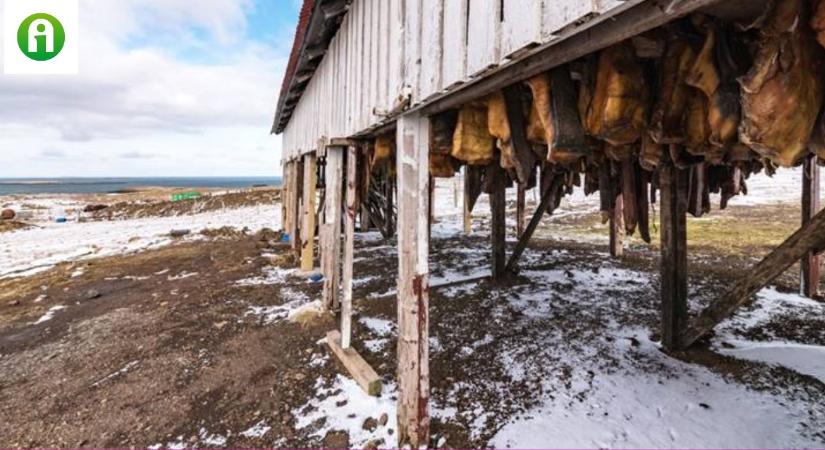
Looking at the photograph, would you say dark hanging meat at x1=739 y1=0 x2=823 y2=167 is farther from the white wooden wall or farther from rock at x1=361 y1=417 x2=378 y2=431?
rock at x1=361 y1=417 x2=378 y2=431

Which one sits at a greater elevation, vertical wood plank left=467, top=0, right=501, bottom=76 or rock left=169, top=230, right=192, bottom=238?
vertical wood plank left=467, top=0, right=501, bottom=76

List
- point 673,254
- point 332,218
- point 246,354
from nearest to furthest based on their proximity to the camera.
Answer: point 673,254 → point 246,354 → point 332,218

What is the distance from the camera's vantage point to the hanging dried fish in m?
2.94

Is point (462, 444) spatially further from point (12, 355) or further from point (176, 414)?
point (12, 355)

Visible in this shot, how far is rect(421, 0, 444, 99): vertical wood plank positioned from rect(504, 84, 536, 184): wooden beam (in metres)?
0.45

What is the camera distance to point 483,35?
2057 mm

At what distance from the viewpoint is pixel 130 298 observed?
7.64m

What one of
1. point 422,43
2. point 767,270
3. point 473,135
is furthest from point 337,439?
point 767,270

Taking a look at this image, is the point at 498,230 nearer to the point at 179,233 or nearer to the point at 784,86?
the point at 784,86

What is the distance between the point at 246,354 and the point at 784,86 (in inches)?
211

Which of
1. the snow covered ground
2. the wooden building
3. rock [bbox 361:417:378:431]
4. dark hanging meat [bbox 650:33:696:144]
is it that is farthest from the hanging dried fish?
the snow covered ground

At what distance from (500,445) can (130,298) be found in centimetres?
743

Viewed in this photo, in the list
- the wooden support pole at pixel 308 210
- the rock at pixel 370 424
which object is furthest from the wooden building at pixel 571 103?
the wooden support pole at pixel 308 210

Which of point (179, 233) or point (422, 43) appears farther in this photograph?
point (179, 233)
